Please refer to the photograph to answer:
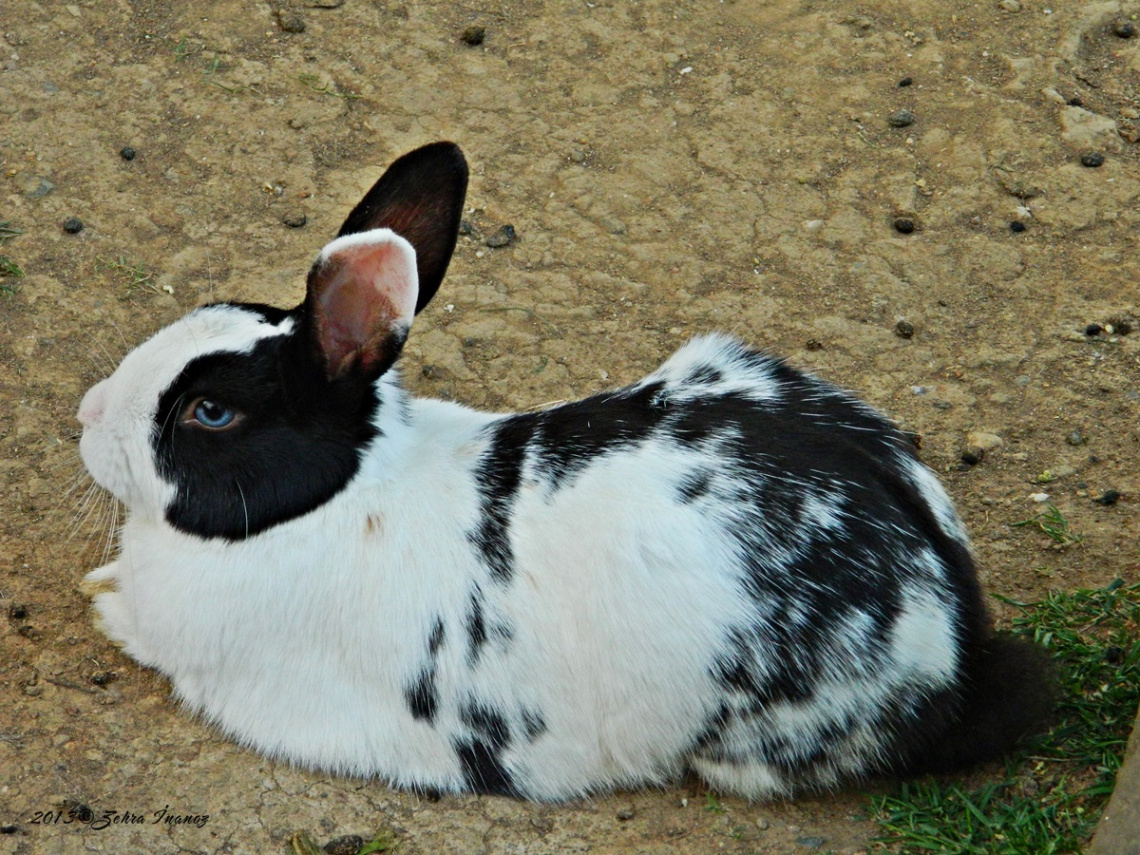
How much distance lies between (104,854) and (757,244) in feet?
11.0

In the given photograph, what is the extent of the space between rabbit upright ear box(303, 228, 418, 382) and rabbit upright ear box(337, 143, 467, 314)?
24 centimetres

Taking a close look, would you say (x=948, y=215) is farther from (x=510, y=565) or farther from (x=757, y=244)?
(x=510, y=565)

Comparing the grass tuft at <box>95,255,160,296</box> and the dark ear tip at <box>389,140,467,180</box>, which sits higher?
the dark ear tip at <box>389,140,467,180</box>

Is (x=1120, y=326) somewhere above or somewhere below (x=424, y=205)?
below

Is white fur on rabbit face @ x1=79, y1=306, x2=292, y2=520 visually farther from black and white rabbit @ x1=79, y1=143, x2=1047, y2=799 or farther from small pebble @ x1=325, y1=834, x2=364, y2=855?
small pebble @ x1=325, y1=834, x2=364, y2=855

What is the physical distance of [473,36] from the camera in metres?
6.00

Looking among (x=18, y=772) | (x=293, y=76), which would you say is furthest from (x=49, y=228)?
(x=18, y=772)

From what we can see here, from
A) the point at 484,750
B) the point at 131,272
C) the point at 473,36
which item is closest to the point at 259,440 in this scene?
the point at 484,750

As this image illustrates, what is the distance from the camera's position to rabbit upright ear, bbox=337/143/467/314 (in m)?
3.37

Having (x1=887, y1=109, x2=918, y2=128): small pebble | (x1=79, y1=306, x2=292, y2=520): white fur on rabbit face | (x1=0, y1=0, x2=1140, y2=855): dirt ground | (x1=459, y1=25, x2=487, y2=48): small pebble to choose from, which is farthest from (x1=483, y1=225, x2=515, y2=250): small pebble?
(x1=79, y1=306, x2=292, y2=520): white fur on rabbit face

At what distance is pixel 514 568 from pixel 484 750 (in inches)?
18.9

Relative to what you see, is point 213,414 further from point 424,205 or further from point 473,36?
point 473,36

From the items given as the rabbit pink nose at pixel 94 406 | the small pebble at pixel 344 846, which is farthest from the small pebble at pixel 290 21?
the small pebble at pixel 344 846

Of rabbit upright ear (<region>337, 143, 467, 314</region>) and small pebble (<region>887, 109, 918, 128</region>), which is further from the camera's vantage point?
small pebble (<region>887, 109, 918, 128</region>)
